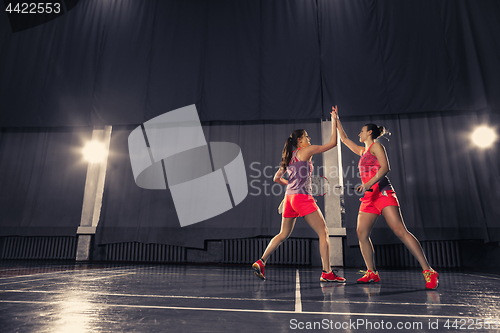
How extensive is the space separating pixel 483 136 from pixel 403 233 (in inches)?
157

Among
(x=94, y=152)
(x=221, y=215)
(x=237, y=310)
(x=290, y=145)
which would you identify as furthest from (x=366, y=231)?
(x=94, y=152)

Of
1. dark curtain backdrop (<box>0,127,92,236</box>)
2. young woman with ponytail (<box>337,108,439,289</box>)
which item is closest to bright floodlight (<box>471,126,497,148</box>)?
young woman with ponytail (<box>337,108,439,289</box>)

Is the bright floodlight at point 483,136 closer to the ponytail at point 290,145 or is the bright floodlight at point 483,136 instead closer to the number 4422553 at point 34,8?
the ponytail at point 290,145

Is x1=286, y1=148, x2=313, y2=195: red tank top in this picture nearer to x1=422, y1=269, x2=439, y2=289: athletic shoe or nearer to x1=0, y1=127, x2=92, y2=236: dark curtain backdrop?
x1=422, y1=269, x2=439, y2=289: athletic shoe

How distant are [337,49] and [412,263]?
4.06 metres

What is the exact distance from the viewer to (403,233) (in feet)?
7.60

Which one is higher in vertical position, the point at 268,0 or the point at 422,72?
the point at 268,0

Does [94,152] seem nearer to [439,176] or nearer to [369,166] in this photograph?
[369,166]

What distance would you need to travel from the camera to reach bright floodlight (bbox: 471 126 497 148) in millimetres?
4902

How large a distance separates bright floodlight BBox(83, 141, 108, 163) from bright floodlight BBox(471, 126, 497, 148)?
7.04 meters

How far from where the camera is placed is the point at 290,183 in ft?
8.94

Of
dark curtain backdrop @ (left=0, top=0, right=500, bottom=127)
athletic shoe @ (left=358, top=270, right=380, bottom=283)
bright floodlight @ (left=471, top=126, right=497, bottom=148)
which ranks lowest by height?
athletic shoe @ (left=358, top=270, right=380, bottom=283)

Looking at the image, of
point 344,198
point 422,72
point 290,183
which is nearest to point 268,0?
point 422,72

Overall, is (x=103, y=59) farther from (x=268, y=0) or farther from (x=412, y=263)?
(x=412, y=263)
